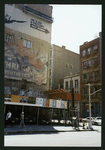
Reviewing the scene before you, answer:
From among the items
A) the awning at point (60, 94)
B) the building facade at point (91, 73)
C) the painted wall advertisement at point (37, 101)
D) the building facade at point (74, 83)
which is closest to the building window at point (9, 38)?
the painted wall advertisement at point (37, 101)

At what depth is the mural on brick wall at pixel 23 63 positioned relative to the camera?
30.4 m

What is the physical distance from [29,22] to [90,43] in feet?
73.5

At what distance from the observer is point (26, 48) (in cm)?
3362

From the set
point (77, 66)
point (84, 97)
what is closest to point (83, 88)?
point (84, 97)

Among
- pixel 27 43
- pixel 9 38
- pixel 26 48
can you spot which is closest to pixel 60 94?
pixel 26 48

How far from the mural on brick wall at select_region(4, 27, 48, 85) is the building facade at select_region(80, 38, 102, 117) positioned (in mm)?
16471

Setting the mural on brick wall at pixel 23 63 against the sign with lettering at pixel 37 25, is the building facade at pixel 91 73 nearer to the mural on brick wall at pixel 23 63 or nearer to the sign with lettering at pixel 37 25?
the mural on brick wall at pixel 23 63

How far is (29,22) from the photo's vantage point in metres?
35.1

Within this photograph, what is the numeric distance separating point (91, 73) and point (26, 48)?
22544 mm

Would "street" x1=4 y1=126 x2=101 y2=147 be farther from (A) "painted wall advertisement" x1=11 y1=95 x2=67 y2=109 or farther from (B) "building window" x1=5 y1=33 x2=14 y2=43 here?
(B) "building window" x1=5 y1=33 x2=14 y2=43

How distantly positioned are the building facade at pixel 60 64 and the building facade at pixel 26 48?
2290 centimetres

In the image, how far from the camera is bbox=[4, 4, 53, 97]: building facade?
30719 millimetres

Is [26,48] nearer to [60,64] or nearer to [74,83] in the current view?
[74,83]

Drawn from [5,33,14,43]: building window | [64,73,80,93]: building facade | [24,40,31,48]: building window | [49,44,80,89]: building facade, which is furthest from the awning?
[49,44,80,89]: building facade
